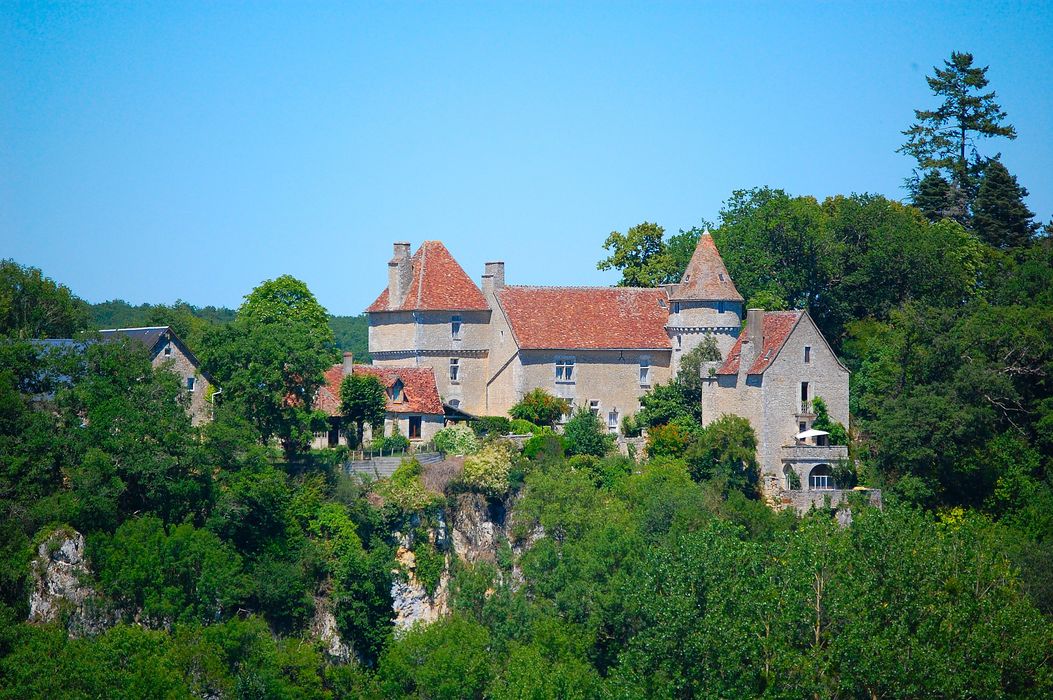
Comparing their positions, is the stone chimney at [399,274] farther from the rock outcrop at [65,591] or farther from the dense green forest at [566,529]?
the rock outcrop at [65,591]

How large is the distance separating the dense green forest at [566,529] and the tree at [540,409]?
4.3 inches

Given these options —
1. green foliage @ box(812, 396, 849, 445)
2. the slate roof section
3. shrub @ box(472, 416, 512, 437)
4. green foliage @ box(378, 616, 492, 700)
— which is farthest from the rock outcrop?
green foliage @ box(812, 396, 849, 445)

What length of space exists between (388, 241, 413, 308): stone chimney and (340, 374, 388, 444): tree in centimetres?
764

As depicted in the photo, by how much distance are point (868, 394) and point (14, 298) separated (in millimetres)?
36873

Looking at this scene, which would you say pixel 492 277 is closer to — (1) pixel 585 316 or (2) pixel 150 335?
(1) pixel 585 316

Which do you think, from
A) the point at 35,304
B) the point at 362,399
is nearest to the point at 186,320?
the point at 35,304

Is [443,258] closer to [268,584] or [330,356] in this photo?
[330,356]

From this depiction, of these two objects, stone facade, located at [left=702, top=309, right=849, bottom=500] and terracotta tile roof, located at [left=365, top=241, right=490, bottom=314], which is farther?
terracotta tile roof, located at [left=365, top=241, right=490, bottom=314]

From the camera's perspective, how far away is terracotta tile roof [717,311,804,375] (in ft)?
204

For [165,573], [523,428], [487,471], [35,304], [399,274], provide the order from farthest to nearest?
[35,304], [399,274], [523,428], [487,471], [165,573]

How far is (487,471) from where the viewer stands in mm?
60312

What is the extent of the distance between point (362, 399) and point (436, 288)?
29.6ft

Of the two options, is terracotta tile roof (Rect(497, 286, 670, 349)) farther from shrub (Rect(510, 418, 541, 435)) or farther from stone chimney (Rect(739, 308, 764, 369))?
stone chimney (Rect(739, 308, 764, 369))

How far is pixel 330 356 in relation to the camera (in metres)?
58.0
